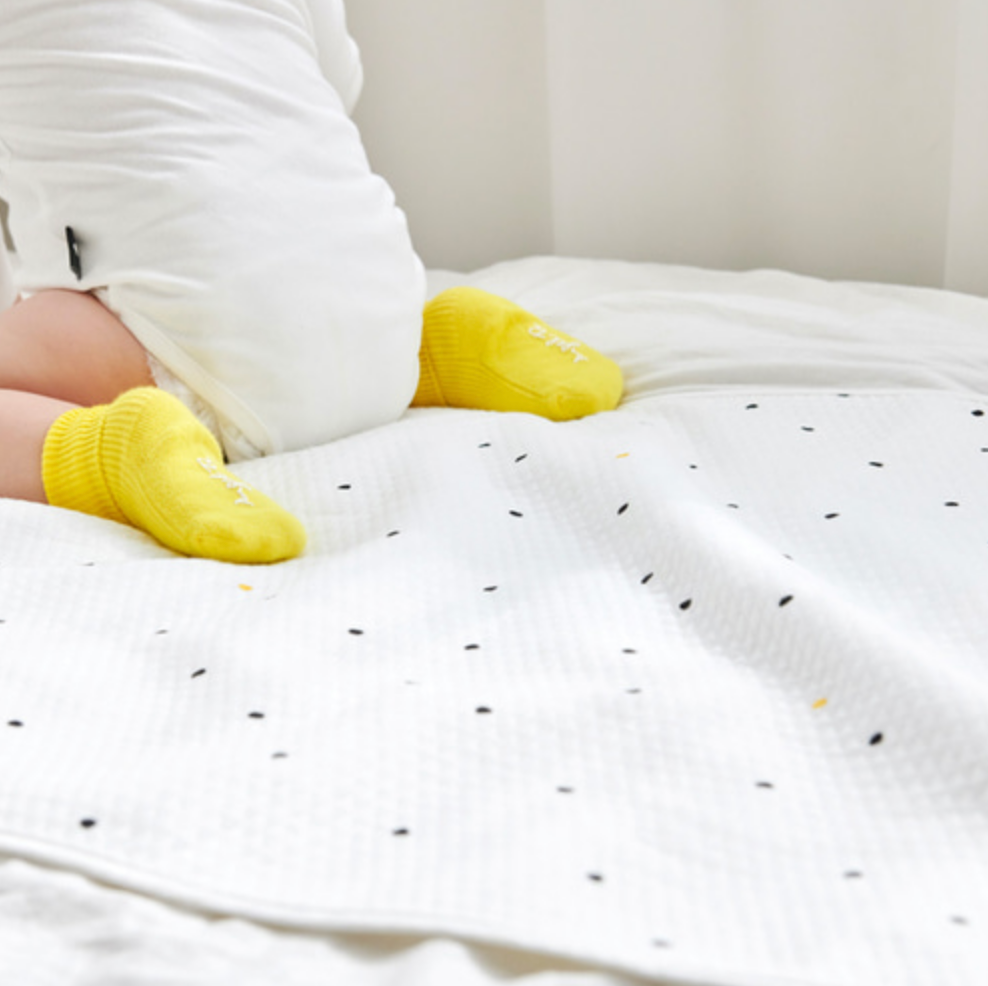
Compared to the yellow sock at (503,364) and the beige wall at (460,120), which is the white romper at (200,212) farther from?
the beige wall at (460,120)

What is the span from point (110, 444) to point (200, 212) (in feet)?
0.72

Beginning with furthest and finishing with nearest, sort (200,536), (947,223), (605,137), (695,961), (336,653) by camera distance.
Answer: (605,137) < (947,223) < (200,536) < (336,653) < (695,961)

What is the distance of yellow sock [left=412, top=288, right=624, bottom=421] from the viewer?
1065 mm

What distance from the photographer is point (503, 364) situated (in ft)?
3.59

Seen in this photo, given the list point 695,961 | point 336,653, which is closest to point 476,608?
point 336,653

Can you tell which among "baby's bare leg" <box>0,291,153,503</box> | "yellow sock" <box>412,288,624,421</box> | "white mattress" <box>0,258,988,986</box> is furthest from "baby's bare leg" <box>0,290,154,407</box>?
"yellow sock" <box>412,288,624,421</box>

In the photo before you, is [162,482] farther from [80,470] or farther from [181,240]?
[181,240]

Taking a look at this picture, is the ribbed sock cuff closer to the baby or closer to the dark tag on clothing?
the baby

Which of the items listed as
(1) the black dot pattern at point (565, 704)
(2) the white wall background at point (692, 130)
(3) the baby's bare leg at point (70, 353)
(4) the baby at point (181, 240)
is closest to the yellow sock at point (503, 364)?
(4) the baby at point (181, 240)

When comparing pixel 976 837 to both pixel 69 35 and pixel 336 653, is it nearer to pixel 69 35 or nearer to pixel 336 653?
pixel 336 653

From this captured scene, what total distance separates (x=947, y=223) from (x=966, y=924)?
1.17 metres

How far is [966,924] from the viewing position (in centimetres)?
46

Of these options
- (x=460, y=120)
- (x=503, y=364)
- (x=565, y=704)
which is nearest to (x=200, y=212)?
(x=503, y=364)

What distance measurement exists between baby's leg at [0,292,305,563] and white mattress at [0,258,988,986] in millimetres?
30
